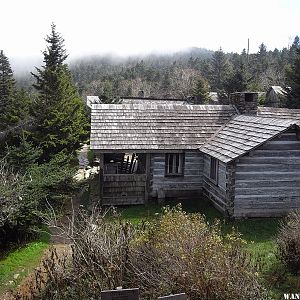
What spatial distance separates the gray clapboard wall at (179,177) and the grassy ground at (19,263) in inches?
242

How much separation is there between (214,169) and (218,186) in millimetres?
1074

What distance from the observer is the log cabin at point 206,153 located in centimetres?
1459

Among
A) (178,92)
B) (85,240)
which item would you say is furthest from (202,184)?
(178,92)

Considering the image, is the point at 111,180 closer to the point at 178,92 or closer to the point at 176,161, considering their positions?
the point at 176,161

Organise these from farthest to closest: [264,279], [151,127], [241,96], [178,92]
Answer: [178,92] < [241,96] < [151,127] < [264,279]

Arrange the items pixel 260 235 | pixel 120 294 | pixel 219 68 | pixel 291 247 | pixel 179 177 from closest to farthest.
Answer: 1. pixel 120 294
2. pixel 291 247
3. pixel 260 235
4. pixel 179 177
5. pixel 219 68

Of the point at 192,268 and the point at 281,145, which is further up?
the point at 281,145

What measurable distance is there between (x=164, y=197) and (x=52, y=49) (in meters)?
17.6

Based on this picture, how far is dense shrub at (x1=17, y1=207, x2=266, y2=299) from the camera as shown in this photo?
7.26 meters

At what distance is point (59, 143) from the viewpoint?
70.3 ft

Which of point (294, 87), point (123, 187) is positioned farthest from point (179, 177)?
point (294, 87)

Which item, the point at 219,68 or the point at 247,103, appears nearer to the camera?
the point at 247,103

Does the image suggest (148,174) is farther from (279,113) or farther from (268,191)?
(279,113)

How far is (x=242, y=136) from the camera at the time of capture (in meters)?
15.6
